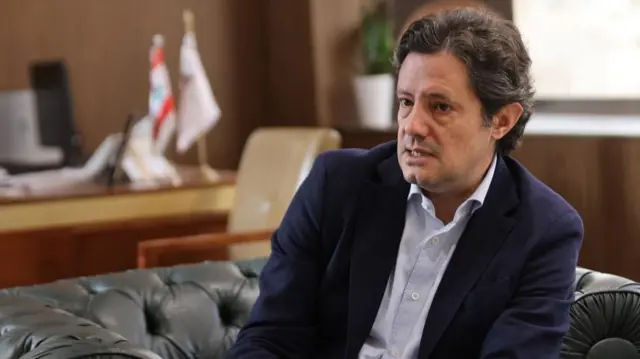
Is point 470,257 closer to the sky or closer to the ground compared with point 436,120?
closer to the ground

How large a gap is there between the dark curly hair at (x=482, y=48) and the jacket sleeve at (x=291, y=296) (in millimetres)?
335

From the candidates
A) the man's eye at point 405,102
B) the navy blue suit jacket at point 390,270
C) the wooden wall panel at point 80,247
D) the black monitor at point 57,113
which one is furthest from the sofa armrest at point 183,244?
the man's eye at point 405,102

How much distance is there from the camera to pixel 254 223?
149 inches

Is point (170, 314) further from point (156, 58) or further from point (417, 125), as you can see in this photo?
point (156, 58)

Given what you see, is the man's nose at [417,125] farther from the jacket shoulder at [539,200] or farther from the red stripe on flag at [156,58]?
the red stripe on flag at [156,58]

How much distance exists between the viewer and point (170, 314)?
2148 mm

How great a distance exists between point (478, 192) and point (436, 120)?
176 millimetres

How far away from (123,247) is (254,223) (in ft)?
1.74

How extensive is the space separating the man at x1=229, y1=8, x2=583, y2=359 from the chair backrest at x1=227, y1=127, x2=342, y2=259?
182cm

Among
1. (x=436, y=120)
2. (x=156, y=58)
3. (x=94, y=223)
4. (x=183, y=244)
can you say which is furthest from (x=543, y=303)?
(x=156, y=58)

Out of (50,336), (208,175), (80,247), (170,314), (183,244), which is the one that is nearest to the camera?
(50,336)

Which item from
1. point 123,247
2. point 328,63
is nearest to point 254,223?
point 123,247

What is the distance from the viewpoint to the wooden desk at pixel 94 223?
3617mm

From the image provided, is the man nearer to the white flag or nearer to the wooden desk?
the wooden desk
